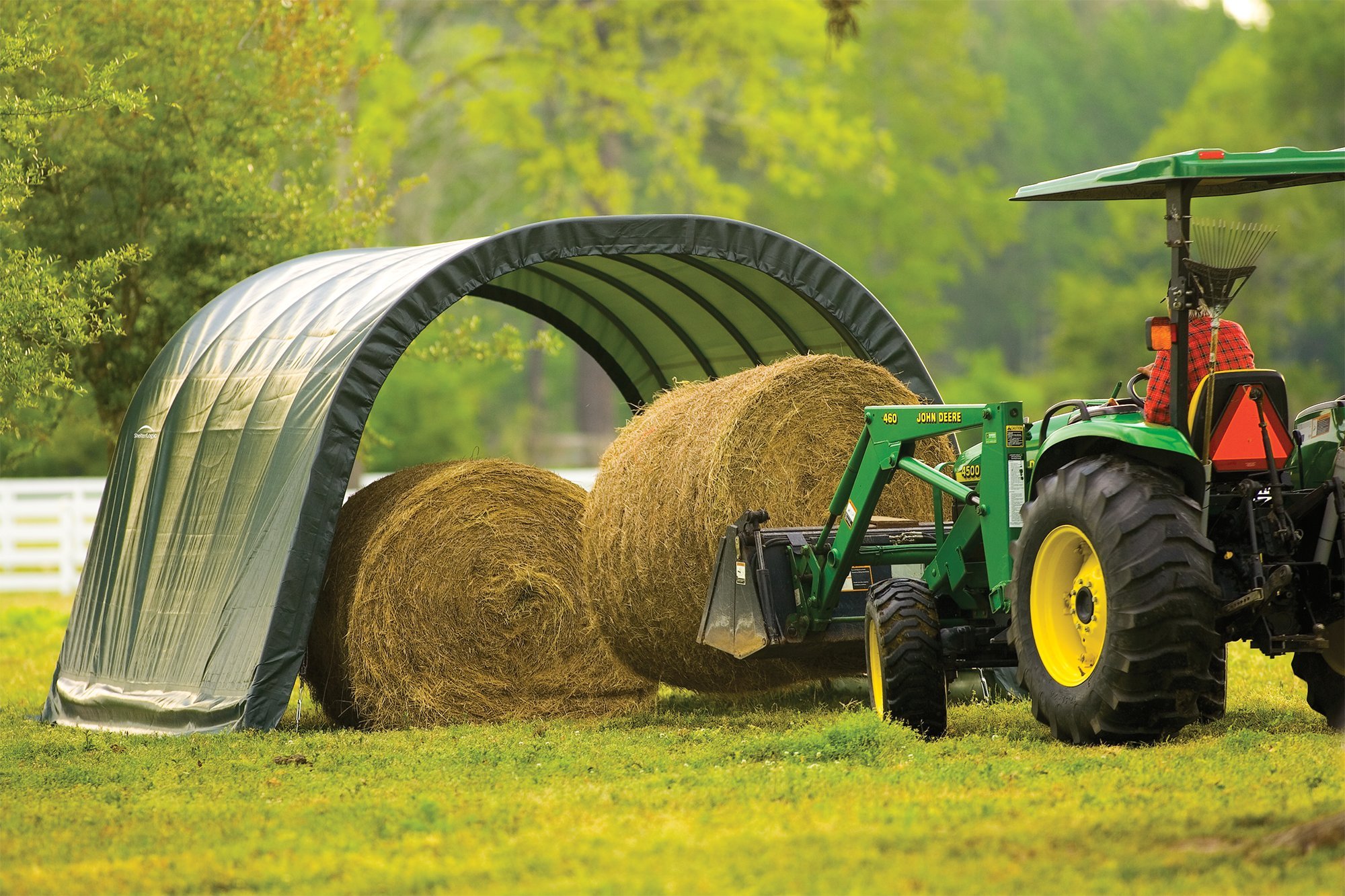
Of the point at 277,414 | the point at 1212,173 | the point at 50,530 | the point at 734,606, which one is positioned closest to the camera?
the point at 1212,173

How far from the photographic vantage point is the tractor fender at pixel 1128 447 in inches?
287

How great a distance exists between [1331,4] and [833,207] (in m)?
12.8

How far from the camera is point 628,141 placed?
50312 millimetres

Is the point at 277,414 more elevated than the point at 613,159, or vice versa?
the point at 613,159

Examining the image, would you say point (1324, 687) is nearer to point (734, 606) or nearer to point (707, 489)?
point (734, 606)

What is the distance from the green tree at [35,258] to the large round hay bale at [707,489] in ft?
12.4

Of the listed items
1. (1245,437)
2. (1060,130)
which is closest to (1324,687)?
(1245,437)

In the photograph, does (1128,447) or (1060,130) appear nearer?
(1128,447)

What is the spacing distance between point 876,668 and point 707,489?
1539 millimetres

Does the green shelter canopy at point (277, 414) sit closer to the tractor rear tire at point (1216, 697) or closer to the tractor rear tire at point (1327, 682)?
the tractor rear tire at point (1327, 682)

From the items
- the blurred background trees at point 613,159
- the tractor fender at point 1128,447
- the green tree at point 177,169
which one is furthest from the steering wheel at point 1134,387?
the green tree at point 177,169

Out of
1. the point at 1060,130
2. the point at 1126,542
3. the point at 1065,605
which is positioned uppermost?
the point at 1060,130

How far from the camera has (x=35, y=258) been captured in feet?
35.9

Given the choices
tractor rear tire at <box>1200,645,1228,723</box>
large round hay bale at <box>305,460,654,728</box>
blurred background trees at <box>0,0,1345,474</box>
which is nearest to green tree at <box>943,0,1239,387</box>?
blurred background trees at <box>0,0,1345,474</box>
